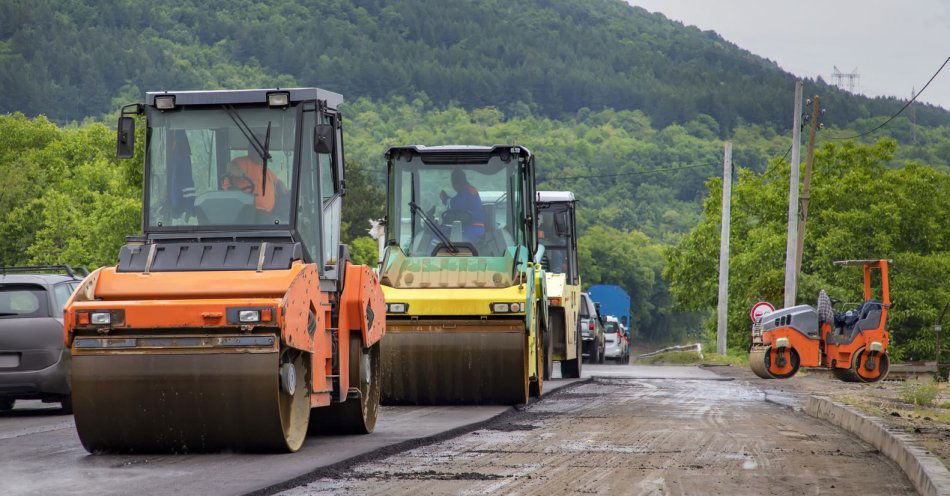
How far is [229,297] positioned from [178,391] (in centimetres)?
79

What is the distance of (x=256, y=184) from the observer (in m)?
12.1

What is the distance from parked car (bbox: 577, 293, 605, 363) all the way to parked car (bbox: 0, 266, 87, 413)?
76.4 ft

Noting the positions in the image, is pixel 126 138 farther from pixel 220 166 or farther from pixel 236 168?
pixel 236 168

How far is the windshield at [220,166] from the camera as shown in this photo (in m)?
12.1

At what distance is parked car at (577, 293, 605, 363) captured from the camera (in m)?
39.7

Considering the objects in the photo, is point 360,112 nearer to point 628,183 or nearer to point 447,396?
point 628,183

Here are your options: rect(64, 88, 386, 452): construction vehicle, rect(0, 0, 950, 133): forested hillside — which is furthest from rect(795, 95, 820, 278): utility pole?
rect(0, 0, 950, 133): forested hillside

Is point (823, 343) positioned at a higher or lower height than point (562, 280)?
lower

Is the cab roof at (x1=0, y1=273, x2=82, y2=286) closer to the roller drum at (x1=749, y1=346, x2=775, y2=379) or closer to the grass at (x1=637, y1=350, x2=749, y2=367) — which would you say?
the roller drum at (x1=749, y1=346, x2=775, y2=379)

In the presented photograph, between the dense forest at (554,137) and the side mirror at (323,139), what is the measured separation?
26.0 metres

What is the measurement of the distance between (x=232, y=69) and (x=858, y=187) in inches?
4531

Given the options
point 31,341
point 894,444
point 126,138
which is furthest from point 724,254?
A: point 126,138

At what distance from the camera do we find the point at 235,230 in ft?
39.2

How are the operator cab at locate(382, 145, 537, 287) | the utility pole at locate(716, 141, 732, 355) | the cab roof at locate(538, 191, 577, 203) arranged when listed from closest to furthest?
the operator cab at locate(382, 145, 537, 287)
the cab roof at locate(538, 191, 577, 203)
the utility pole at locate(716, 141, 732, 355)
